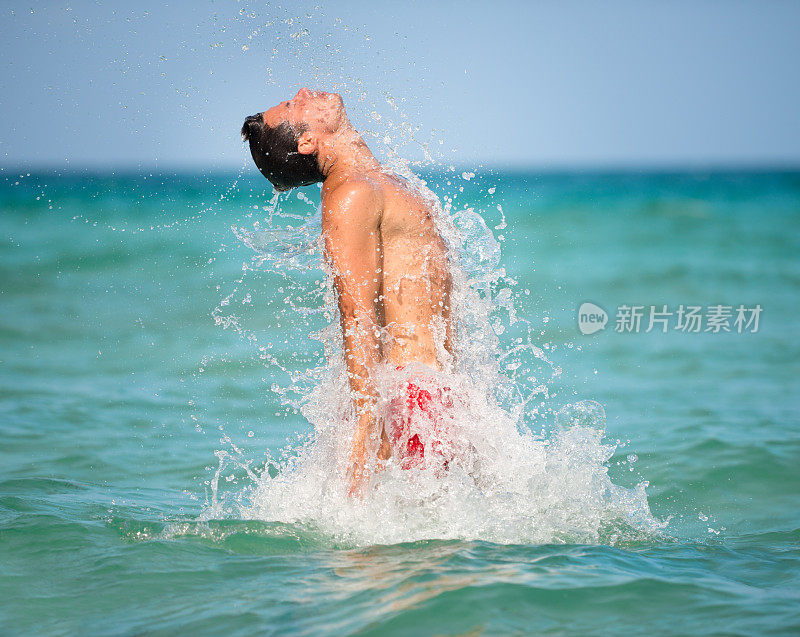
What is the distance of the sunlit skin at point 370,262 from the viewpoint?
124 inches

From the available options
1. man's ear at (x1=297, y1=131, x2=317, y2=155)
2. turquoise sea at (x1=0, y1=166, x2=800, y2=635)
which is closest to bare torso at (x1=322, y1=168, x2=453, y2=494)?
man's ear at (x1=297, y1=131, x2=317, y2=155)

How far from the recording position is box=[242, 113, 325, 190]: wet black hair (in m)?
3.45

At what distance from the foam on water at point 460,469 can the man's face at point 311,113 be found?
0.39m

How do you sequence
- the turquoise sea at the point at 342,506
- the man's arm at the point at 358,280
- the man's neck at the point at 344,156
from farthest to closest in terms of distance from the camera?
the man's neck at the point at 344,156 → the man's arm at the point at 358,280 → the turquoise sea at the point at 342,506

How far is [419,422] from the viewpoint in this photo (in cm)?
325

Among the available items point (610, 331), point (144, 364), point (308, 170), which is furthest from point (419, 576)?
point (610, 331)

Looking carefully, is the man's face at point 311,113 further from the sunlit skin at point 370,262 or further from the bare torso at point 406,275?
the bare torso at point 406,275

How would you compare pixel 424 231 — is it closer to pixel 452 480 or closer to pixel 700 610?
pixel 452 480

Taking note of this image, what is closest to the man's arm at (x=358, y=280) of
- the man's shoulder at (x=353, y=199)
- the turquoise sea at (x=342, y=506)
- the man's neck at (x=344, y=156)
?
the man's shoulder at (x=353, y=199)

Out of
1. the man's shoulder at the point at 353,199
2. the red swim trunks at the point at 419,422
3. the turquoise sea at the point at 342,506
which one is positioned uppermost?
the man's shoulder at the point at 353,199

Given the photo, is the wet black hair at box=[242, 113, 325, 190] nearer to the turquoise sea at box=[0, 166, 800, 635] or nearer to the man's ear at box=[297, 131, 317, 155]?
the man's ear at box=[297, 131, 317, 155]

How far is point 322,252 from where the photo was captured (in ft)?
10.7

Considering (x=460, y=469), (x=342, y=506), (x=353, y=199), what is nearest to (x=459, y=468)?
(x=460, y=469)

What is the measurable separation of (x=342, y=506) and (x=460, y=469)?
0.48 metres
